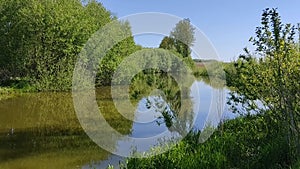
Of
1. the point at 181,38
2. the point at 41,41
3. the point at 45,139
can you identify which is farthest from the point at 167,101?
the point at 41,41

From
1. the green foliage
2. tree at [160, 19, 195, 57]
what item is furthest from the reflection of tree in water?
the green foliage

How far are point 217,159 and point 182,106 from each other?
7.09ft

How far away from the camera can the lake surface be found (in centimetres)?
704

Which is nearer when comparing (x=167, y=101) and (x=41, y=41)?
(x=167, y=101)

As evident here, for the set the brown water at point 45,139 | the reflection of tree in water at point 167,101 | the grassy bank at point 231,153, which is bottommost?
the brown water at point 45,139

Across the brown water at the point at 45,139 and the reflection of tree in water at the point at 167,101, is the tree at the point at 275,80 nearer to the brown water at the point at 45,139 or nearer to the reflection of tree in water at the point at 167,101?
the reflection of tree in water at the point at 167,101

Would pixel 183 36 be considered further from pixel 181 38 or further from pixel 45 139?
pixel 45 139

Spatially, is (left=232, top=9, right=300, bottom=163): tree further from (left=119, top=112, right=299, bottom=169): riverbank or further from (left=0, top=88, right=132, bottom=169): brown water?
(left=0, top=88, right=132, bottom=169): brown water

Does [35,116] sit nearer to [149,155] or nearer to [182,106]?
[182,106]

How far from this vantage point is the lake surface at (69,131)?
23.1ft

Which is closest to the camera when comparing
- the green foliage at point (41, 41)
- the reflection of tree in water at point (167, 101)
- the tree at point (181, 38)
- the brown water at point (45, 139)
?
the reflection of tree in water at point (167, 101)

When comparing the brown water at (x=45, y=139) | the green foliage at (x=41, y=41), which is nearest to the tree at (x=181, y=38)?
the brown water at (x=45, y=139)

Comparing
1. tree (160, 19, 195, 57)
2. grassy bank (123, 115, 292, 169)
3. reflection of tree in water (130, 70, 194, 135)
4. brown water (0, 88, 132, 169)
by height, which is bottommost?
brown water (0, 88, 132, 169)

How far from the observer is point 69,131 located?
10414 millimetres
